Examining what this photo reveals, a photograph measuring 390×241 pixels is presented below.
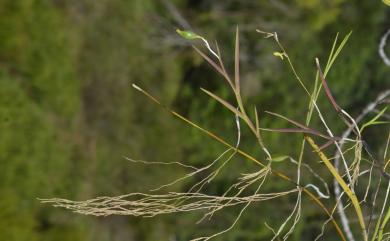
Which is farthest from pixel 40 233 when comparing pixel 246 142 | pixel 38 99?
pixel 246 142

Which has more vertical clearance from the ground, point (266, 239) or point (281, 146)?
point (281, 146)

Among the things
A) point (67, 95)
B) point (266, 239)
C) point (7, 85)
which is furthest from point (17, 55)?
point (266, 239)

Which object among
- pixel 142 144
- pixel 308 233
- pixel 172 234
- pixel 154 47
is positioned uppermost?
pixel 154 47

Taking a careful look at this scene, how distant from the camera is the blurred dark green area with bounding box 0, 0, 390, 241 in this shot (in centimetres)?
355

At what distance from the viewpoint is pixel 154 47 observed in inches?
180

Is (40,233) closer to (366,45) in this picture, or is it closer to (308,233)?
(308,233)

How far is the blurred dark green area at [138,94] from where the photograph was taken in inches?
140

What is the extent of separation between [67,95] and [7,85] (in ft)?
1.61

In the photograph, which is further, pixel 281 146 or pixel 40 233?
pixel 281 146

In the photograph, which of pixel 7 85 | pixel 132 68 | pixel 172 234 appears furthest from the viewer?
pixel 172 234

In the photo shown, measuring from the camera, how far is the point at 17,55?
351cm

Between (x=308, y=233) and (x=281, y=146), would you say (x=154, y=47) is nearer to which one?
(x=281, y=146)

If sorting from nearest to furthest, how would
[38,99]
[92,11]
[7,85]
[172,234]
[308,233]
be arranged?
[7,85] < [38,99] < [92,11] < [172,234] < [308,233]

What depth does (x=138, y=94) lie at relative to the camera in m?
4.35
